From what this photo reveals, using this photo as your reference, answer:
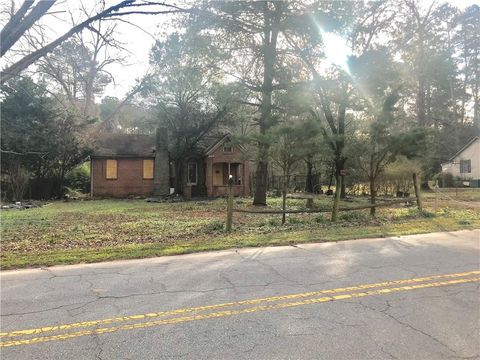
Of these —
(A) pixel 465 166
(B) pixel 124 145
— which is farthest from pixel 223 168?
(A) pixel 465 166

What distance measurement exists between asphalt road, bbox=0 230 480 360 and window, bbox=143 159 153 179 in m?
23.9

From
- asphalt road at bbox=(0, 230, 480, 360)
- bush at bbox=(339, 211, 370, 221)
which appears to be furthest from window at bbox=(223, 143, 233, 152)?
asphalt road at bbox=(0, 230, 480, 360)

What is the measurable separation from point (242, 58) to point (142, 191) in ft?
44.6

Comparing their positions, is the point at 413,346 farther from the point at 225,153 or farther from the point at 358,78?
the point at 225,153

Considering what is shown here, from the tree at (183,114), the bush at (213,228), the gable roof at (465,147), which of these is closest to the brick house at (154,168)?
the tree at (183,114)

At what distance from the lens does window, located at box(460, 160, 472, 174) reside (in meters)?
43.0

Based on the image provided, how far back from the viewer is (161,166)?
99.1 feet

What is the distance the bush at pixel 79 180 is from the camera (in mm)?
32562

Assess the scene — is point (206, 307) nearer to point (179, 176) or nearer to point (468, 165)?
point (179, 176)

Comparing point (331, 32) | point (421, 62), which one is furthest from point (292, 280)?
point (421, 62)

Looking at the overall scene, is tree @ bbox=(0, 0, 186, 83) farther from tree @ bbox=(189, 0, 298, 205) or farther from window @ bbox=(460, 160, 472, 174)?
window @ bbox=(460, 160, 472, 174)

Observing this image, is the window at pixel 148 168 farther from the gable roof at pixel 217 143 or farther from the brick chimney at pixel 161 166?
the gable roof at pixel 217 143

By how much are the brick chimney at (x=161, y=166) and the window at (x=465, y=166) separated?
30.8m

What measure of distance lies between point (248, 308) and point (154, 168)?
87.3 feet
